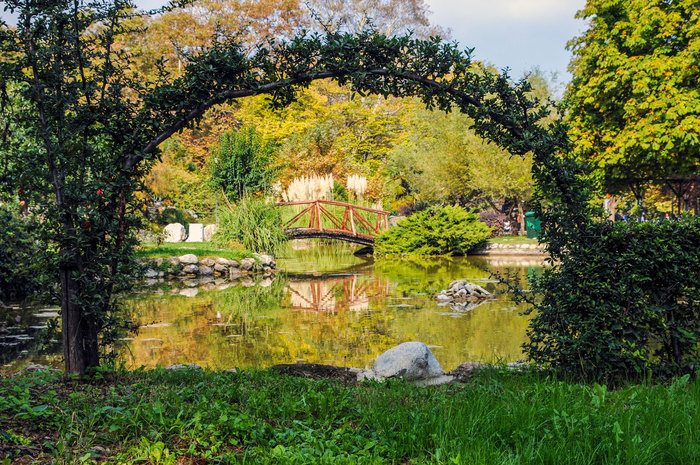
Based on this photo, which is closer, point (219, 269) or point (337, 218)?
point (219, 269)

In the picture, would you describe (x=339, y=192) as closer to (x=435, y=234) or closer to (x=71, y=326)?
(x=435, y=234)

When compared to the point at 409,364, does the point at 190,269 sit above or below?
above

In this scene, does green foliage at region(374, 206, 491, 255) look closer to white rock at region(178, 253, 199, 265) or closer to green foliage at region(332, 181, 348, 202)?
green foliage at region(332, 181, 348, 202)

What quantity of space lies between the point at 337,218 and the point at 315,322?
1055 centimetres

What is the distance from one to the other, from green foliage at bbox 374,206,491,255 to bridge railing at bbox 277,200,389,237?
90cm

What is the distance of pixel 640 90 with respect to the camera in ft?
43.2

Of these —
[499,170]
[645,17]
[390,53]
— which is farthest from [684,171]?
[390,53]

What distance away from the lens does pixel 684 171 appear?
46.4 ft

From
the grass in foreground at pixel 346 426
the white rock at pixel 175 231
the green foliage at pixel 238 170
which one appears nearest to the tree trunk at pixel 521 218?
the green foliage at pixel 238 170

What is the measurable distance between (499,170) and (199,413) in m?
21.5

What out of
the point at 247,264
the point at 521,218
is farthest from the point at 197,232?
the point at 521,218

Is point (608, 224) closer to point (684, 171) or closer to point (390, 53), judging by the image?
point (390, 53)

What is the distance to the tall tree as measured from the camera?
13.0 metres

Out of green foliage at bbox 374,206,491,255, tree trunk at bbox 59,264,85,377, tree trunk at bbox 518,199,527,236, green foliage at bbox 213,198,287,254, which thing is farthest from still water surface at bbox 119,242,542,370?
tree trunk at bbox 518,199,527,236
